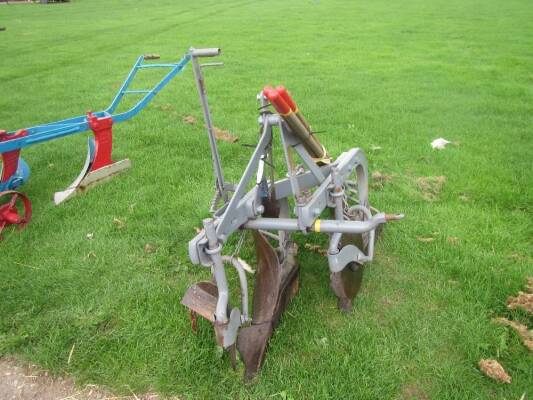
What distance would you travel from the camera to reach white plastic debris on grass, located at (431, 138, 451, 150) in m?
5.88

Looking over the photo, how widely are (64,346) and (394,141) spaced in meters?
4.72

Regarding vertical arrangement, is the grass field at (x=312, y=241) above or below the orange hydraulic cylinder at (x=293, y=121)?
below

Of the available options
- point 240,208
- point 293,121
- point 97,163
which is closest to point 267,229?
point 240,208

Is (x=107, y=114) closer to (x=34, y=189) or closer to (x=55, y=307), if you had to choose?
(x=34, y=189)

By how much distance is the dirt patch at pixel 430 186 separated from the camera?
4.71 metres

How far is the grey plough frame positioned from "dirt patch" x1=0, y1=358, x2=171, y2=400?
596 millimetres

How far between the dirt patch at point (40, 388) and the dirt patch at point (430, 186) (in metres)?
3.25

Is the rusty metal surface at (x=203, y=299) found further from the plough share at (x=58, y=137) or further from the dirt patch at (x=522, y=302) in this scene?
the plough share at (x=58, y=137)

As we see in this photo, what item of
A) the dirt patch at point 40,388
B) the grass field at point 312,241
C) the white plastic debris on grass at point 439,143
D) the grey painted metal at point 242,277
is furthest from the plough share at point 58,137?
the white plastic debris on grass at point 439,143

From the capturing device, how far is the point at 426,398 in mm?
2619

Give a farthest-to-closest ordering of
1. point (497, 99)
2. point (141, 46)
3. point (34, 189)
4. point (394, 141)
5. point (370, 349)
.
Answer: point (141, 46) < point (497, 99) < point (394, 141) < point (34, 189) < point (370, 349)

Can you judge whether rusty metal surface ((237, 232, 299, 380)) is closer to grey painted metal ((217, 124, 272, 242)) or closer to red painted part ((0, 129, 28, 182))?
grey painted metal ((217, 124, 272, 242))

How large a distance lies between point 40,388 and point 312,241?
2.27 m

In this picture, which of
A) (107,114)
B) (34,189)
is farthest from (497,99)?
(34,189)
